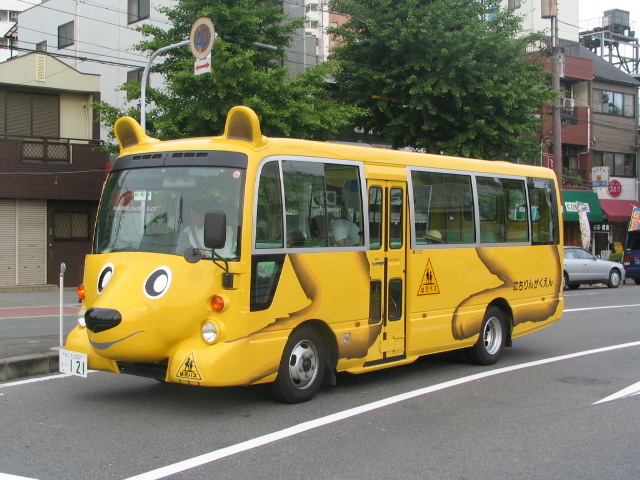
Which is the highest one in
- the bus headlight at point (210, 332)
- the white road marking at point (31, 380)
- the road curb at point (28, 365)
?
the bus headlight at point (210, 332)

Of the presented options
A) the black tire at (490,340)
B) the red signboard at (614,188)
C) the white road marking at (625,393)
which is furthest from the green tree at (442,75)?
the red signboard at (614,188)

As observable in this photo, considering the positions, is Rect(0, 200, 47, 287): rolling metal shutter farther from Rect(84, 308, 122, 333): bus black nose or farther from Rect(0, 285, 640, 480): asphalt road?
Rect(84, 308, 122, 333): bus black nose

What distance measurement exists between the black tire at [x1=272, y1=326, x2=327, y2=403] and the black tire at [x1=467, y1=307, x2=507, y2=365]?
10.6 feet

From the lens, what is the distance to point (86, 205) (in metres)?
28.0

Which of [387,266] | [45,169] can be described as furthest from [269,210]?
[45,169]

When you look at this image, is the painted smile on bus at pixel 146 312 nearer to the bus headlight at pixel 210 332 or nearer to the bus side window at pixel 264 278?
the bus headlight at pixel 210 332

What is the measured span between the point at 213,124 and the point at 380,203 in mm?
11966

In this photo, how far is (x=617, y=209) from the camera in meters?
43.4

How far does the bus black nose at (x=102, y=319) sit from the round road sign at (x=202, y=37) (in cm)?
1059

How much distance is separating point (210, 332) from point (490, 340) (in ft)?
17.2

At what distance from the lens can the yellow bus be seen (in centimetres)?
703

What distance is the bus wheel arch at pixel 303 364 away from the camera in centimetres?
766

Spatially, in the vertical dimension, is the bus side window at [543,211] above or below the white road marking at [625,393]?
above

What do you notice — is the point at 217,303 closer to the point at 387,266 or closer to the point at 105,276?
the point at 105,276
